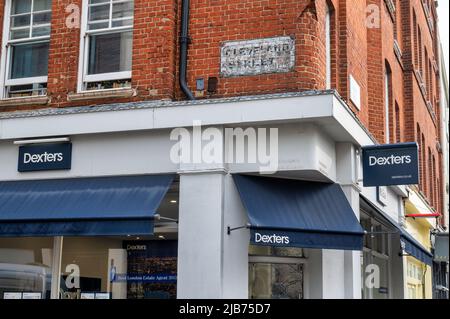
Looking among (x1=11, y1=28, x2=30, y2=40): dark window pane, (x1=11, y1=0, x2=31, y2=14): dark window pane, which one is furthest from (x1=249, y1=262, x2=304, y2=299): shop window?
(x1=11, y1=0, x2=31, y2=14): dark window pane

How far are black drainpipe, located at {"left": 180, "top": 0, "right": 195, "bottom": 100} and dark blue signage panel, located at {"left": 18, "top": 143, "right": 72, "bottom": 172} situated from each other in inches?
77.9

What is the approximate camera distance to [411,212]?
18.7 meters

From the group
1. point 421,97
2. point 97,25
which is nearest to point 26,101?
point 97,25

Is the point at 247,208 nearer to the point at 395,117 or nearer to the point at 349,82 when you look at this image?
the point at 349,82

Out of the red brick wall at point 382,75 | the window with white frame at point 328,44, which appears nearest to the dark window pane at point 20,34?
the window with white frame at point 328,44

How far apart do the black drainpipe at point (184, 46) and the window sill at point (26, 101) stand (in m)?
2.31

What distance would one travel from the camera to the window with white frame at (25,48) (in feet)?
38.5

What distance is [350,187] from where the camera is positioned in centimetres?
1101

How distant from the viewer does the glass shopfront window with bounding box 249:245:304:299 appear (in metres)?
10.5

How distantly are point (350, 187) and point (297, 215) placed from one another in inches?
57.2

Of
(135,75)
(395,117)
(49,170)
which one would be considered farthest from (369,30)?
(49,170)

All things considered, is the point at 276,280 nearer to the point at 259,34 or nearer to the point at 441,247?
the point at 259,34

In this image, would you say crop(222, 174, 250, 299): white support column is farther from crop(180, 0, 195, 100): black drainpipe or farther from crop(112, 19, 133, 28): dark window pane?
crop(112, 19, 133, 28): dark window pane
